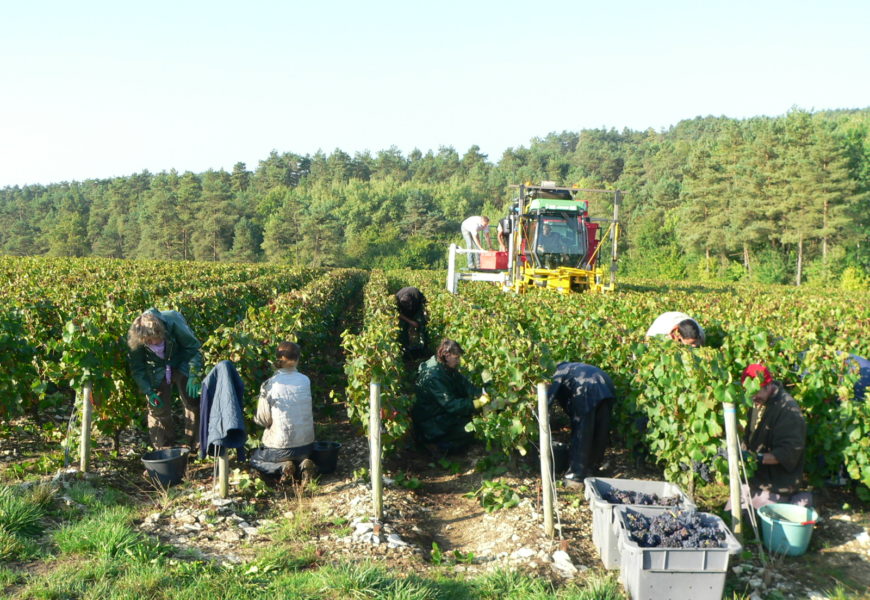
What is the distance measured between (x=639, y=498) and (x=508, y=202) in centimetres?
4549

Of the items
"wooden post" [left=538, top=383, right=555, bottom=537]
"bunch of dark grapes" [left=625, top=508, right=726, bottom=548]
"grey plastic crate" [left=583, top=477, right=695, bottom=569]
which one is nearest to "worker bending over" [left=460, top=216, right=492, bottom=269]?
"wooden post" [left=538, top=383, right=555, bottom=537]

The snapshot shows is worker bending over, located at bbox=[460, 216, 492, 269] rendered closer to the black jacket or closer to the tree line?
the black jacket

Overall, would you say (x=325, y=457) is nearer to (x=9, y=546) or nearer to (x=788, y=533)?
(x=9, y=546)

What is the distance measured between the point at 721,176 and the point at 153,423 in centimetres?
5260

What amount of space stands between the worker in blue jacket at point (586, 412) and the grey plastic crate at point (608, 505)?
935 millimetres

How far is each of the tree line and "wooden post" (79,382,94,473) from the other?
107 feet

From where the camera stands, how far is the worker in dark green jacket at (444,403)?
6.50 meters

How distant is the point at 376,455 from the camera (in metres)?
4.90

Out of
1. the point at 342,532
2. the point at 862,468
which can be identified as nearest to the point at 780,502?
the point at 862,468

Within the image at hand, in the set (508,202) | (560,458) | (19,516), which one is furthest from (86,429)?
(508,202)

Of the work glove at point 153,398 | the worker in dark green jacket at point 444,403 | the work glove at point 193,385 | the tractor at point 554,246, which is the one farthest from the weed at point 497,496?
the tractor at point 554,246

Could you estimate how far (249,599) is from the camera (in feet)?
11.5

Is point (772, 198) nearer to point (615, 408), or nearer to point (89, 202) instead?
point (615, 408)

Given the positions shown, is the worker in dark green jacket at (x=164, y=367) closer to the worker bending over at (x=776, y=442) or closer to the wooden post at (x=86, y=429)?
the wooden post at (x=86, y=429)
